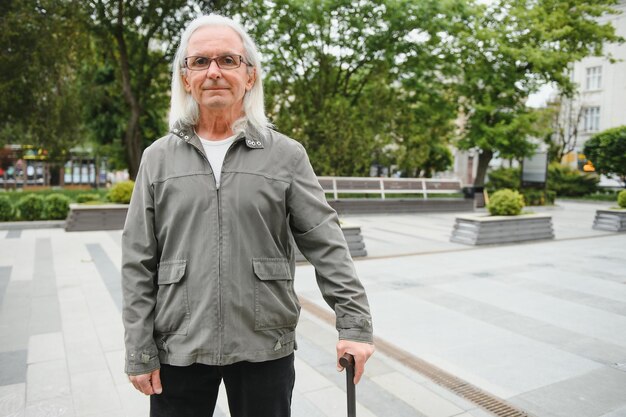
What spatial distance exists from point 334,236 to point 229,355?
1.91ft

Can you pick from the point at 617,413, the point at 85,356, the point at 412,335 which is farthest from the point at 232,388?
the point at 412,335

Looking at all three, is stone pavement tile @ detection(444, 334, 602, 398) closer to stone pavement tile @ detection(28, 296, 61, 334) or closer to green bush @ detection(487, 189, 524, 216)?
stone pavement tile @ detection(28, 296, 61, 334)

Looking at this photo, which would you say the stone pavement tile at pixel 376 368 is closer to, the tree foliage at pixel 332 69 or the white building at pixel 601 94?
the tree foliage at pixel 332 69

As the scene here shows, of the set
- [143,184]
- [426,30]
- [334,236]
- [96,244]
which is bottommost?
[96,244]

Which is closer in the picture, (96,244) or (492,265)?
(492,265)

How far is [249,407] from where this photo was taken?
75.4 inches

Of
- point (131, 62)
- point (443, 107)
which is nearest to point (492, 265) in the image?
point (443, 107)

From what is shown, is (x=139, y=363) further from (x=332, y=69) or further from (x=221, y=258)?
(x=332, y=69)

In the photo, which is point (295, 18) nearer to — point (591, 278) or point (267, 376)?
point (591, 278)

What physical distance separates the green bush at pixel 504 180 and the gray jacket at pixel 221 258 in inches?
990

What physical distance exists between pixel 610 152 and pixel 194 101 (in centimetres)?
3124

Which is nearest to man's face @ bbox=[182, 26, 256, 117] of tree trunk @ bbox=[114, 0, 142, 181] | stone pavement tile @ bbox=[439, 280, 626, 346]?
stone pavement tile @ bbox=[439, 280, 626, 346]

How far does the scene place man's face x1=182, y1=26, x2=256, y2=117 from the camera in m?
1.91

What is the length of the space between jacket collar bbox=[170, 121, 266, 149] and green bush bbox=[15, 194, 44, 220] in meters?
13.0
